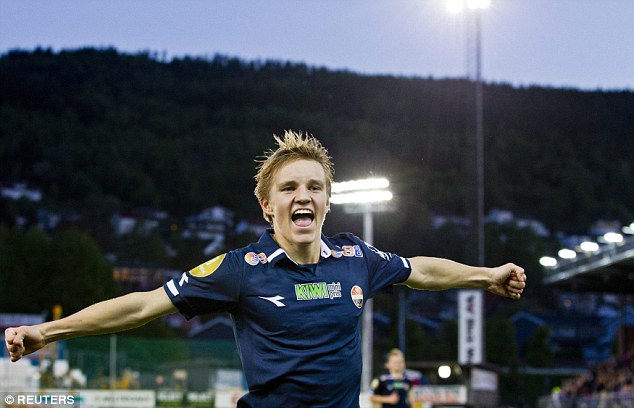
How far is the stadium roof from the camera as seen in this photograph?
40.2 meters

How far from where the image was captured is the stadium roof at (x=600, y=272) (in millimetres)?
40219

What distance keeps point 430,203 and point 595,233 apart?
19666 mm

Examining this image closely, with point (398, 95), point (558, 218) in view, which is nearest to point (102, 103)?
point (398, 95)

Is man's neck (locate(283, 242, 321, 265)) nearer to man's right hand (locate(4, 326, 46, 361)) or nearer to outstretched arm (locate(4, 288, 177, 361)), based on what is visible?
outstretched arm (locate(4, 288, 177, 361))

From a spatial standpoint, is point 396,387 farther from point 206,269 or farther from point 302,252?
point 206,269

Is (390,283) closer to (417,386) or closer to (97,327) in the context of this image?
(97,327)

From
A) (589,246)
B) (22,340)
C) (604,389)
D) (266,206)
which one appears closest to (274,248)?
(266,206)

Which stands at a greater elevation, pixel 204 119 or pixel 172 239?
pixel 204 119

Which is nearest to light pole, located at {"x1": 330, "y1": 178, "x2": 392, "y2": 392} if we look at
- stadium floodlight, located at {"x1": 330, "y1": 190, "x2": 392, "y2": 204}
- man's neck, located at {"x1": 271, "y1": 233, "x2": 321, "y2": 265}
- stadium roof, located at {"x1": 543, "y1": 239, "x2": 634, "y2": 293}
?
stadium floodlight, located at {"x1": 330, "y1": 190, "x2": 392, "y2": 204}

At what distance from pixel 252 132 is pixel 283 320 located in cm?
11929

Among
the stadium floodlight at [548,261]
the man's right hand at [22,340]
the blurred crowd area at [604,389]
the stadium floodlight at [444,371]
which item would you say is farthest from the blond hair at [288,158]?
the stadium floodlight at [548,261]

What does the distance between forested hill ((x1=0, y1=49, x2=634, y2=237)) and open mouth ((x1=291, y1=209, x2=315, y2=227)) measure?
105 m

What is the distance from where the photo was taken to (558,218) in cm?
12812

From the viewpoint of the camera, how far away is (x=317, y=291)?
508 cm
